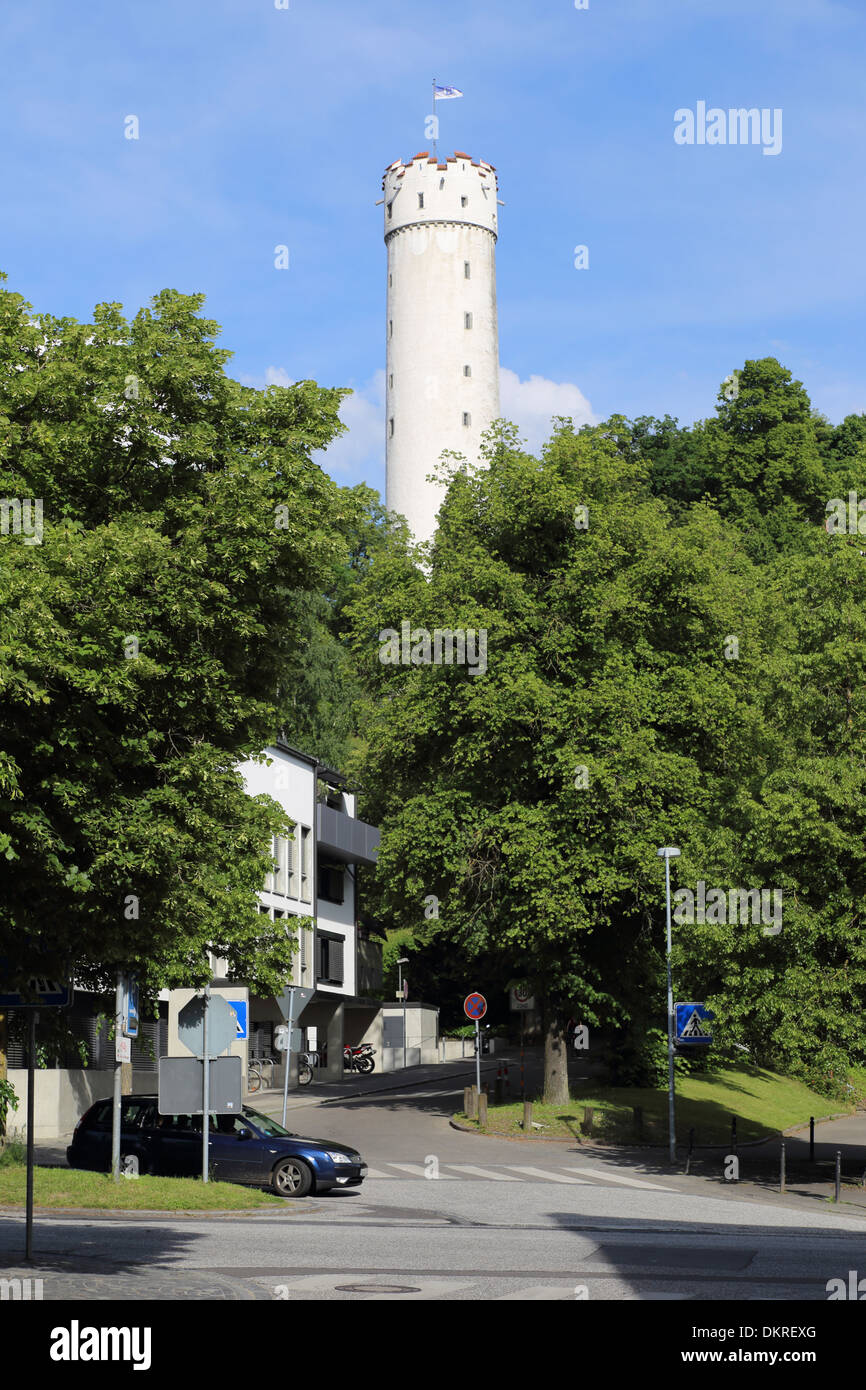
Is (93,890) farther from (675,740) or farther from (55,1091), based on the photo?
(675,740)

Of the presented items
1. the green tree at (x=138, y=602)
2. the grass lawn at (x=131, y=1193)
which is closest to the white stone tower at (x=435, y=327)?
the grass lawn at (x=131, y=1193)

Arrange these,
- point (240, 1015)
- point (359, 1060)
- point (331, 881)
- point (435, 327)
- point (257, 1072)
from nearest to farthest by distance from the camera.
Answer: point (240, 1015) → point (257, 1072) → point (331, 881) → point (359, 1060) → point (435, 327)

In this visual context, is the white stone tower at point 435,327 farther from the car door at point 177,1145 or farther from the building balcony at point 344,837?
the car door at point 177,1145

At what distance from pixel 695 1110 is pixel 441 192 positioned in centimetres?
6052

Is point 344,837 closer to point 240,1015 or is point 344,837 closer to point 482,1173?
point 482,1173

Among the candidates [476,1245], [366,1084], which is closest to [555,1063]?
[366,1084]

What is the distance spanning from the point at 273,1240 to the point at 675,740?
1000 inches

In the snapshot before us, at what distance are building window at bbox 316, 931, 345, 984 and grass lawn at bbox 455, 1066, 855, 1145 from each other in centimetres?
1326

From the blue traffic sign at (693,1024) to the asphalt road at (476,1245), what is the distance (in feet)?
8.75

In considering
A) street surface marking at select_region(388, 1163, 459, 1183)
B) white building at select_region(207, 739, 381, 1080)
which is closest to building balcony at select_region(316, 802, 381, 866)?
white building at select_region(207, 739, 381, 1080)

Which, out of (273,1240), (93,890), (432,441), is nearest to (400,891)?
(273,1240)

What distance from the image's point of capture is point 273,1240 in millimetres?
16672

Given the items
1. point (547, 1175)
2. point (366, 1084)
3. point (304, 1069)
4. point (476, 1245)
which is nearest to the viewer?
point (476, 1245)

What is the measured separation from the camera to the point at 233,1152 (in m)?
23.1
